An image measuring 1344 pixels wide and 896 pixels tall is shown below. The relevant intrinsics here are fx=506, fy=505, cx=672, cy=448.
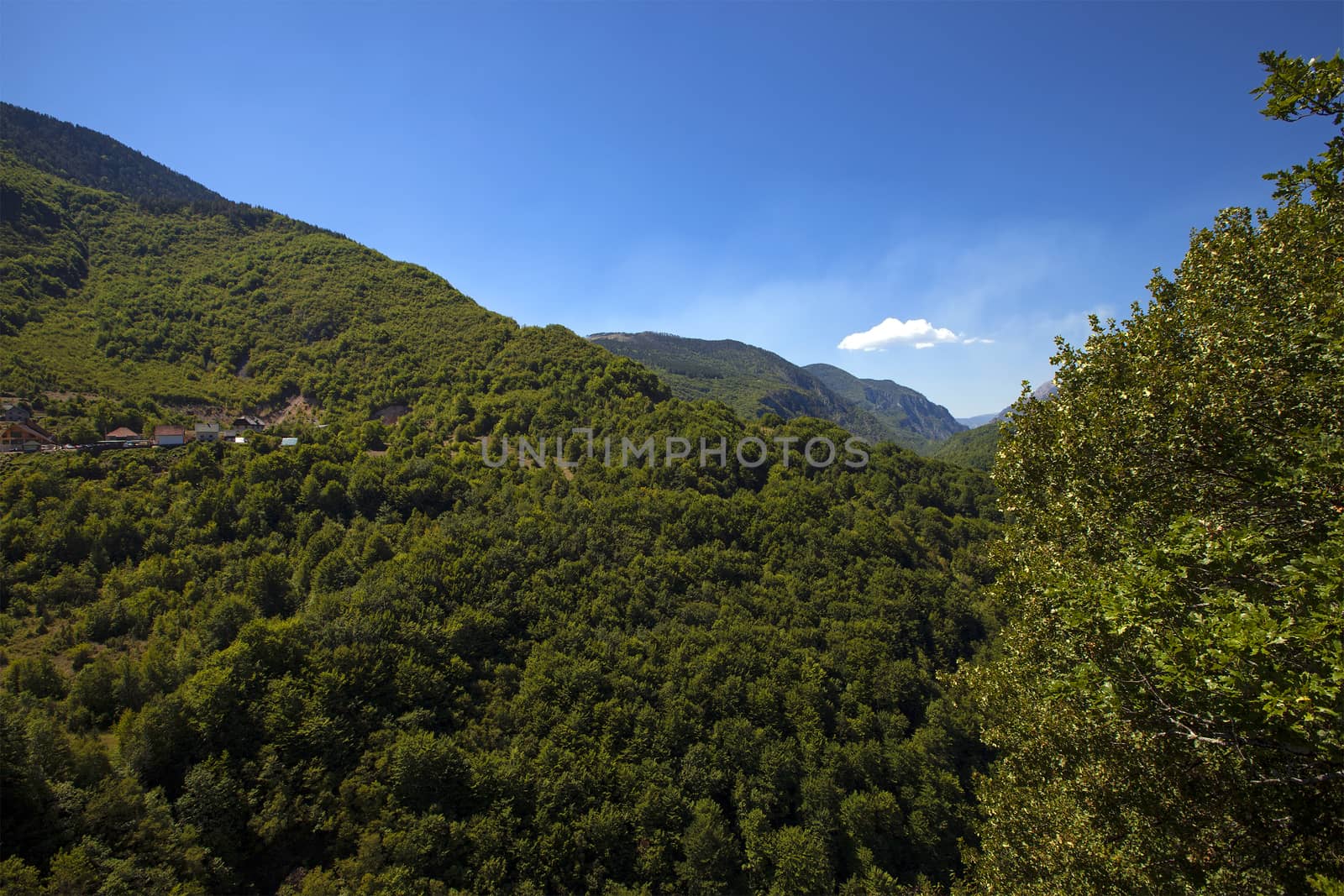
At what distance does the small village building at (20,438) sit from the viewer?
45.6 metres

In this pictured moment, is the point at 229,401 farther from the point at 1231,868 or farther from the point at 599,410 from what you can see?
the point at 1231,868

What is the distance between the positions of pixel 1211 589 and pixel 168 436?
76468mm

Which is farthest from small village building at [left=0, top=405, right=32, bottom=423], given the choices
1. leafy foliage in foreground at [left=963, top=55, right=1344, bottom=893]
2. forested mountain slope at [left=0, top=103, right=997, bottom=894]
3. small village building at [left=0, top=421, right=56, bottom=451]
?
leafy foliage in foreground at [left=963, top=55, right=1344, bottom=893]

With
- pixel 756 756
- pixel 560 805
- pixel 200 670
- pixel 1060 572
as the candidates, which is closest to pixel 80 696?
pixel 200 670

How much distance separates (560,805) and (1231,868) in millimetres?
33053

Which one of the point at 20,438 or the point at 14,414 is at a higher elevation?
the point at 14,414

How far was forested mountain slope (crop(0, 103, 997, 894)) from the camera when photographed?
89.3ft

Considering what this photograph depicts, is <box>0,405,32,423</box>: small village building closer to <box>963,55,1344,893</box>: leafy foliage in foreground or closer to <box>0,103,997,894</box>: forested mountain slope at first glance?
<box>0,103,997,894</box>: forested mountain slope

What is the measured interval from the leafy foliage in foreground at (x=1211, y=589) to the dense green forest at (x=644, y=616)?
0.09 m

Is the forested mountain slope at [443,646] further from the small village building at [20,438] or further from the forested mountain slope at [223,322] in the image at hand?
the small village building at [20,438]

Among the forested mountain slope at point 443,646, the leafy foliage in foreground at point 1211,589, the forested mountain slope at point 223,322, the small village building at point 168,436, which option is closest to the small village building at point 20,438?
the forested mountain slope at point 443,646

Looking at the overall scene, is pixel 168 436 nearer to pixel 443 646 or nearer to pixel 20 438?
pixel 20 438

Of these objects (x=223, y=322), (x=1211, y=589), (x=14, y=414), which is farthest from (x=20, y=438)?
(x=1211, y=589)

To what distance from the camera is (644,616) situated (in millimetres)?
49375
